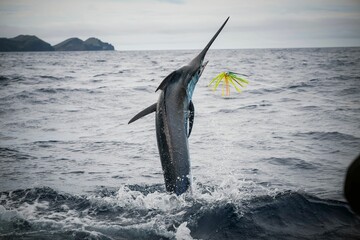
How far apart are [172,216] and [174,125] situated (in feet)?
4.64

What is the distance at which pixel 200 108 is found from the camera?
14.5 meters

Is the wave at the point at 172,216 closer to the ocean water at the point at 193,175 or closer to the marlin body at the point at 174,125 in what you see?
the ocean water at the point at 193,175

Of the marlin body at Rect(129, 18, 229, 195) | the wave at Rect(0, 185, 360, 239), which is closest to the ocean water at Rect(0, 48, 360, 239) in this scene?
the wave at Rect(0, 185, 360, 239)

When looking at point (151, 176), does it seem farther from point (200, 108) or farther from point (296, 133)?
point (200, 108)

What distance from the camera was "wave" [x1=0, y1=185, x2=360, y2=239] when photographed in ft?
13.9

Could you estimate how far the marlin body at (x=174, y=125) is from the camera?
3.98m

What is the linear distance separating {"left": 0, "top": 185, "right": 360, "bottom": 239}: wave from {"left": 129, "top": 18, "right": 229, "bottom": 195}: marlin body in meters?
0.45

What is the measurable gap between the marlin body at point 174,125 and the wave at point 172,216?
1.47 feet

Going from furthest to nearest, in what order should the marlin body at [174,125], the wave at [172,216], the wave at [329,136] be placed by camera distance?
1. the wave at [329,136]
2. the wave at [172,216]
3. the marlin body at [174,125]

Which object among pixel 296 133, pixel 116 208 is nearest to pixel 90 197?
pixel 116 208

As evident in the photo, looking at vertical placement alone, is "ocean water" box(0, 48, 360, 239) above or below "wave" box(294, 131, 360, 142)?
below

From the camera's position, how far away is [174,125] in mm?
3984

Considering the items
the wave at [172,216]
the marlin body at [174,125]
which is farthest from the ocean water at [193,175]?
the marlin body at [174,125]

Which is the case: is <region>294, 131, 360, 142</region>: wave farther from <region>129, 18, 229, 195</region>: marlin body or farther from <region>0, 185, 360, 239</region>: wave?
<region>129, 18, 229, 195</region>: marlin body
